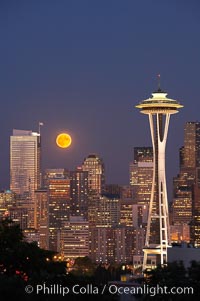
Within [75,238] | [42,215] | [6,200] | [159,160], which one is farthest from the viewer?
[6,200]

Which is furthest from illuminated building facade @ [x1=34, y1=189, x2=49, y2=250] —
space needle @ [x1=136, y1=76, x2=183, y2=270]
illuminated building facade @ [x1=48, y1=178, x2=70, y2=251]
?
space needle @ [x1=136, y1=76, x2=183, y2=270]

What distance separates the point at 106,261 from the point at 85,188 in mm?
26852

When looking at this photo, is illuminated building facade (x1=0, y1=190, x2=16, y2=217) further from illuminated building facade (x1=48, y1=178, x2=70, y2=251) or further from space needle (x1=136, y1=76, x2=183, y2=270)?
space needle (x1=136, y1=76, x2=183, y2=270)

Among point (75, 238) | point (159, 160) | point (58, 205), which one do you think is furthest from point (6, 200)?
point (159, 160)

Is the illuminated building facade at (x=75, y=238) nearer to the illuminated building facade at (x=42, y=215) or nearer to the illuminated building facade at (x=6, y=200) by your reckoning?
the illuminated building facade at (x=42, y=215)

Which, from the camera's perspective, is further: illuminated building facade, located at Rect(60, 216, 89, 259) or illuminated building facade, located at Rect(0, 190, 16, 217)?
illuminated building facade, located at Rect(0, 190, 16, 217)

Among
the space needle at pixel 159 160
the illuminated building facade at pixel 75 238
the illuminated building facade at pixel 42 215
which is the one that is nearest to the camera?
the space needle at pixel 159 160

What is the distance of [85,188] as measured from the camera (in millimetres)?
149375

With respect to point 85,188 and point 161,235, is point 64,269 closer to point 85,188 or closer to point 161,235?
point 161,235

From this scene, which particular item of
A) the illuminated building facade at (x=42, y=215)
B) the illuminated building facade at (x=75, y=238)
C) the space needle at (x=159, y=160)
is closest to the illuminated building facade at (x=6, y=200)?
the illuminated building facade at (x=42, y=215)

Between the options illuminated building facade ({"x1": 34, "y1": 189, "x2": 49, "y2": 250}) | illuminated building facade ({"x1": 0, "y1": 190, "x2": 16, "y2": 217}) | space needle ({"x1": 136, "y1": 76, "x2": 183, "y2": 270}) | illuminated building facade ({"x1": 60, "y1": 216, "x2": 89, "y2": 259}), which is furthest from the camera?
illuminated building facade ({"x1": 0, "y1": 190, "x2": 16, "y2": 217})

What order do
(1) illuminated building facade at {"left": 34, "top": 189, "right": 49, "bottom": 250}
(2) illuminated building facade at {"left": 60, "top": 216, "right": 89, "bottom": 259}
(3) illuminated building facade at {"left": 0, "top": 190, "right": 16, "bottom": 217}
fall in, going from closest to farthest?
(2) illuminated building facade at {"left": 60, "top": 216, "right": 89, "bottom": 259} < (1) illuminated building facade at {"left": 34, "top": 189, "right": 49, "bottom": 250} < (3) illuminated building facade at {"left": 0, "top": 190, "right": 16, "bottom": 217}

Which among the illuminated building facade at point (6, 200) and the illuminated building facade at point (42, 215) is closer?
the illuminated building facade at point (42, 215)

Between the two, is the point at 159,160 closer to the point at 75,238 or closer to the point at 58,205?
the point at 75,238
